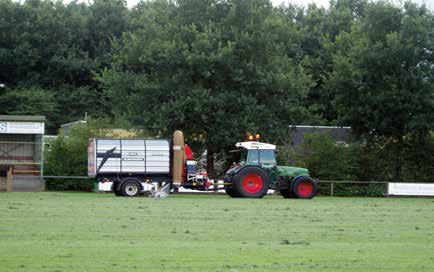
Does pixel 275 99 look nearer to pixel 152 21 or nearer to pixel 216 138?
pixel 216 138

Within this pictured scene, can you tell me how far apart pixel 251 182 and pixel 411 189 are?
15.8m

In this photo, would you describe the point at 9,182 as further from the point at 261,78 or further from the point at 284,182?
the point at 284,182

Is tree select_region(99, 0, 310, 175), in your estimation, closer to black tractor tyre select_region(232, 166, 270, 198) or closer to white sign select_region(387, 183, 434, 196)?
white sign select_region(387, 183, 434, 196)

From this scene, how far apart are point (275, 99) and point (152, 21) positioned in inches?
328

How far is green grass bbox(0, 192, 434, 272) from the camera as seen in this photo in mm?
14320

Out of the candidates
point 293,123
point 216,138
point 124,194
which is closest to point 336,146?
point 293,123

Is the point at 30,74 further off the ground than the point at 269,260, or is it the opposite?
the point at 30,74

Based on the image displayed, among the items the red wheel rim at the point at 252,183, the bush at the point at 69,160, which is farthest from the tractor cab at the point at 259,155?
the bush at the point at 69,160

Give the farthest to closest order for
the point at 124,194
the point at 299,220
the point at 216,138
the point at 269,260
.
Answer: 1. the point at 216,138
2. the point at 124,194
3. the point at 299,220
4. the point at 269,260

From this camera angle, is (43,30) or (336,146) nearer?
(336,146)

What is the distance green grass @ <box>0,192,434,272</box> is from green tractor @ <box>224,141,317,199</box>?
10893 mm

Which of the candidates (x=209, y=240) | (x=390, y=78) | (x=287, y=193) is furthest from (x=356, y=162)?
(x=209, y=240)

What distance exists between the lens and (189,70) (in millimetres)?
50688

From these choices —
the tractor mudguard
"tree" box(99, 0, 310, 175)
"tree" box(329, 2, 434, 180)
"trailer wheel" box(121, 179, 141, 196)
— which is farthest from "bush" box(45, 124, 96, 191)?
"tree" box(329, 2, 434, 180)
